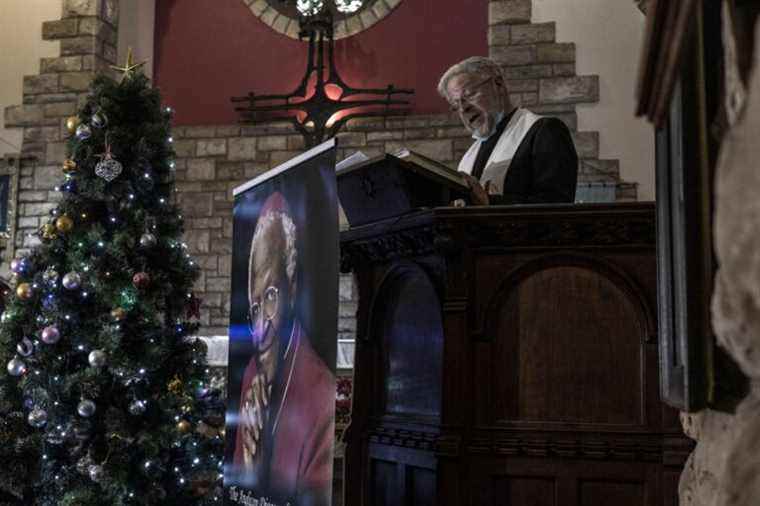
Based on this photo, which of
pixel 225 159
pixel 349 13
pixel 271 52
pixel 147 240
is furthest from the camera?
pixel 271 52

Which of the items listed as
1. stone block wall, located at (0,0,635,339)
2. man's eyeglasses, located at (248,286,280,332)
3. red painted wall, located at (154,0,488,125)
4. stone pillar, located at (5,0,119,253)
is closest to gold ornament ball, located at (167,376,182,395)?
man's eyeglasses, located at (248,286,280,332)

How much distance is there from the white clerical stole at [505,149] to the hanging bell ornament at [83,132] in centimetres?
164

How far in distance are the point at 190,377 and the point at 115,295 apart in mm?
427

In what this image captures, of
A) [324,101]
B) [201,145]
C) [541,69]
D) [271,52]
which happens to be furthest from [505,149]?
[271,52]

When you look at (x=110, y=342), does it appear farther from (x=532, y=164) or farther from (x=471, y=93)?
(x=532, y=164)

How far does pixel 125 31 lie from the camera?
7480 millimetres

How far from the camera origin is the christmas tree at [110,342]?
3262 millimetres

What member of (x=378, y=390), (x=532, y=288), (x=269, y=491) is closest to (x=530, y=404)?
(x=532, y=288)

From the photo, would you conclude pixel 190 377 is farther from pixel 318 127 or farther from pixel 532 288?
pixel 318 127

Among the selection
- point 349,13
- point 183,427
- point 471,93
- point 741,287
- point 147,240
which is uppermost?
point 349,13

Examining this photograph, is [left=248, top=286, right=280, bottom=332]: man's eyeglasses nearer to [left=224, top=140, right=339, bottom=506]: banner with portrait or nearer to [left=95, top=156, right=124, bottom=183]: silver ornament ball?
[left=224, top=140, right=339, bottom=506]: banner with portrait

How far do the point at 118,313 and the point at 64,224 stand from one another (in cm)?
41

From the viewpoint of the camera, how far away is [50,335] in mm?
3279

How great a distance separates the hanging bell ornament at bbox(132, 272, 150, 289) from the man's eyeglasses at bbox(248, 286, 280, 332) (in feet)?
2.77
